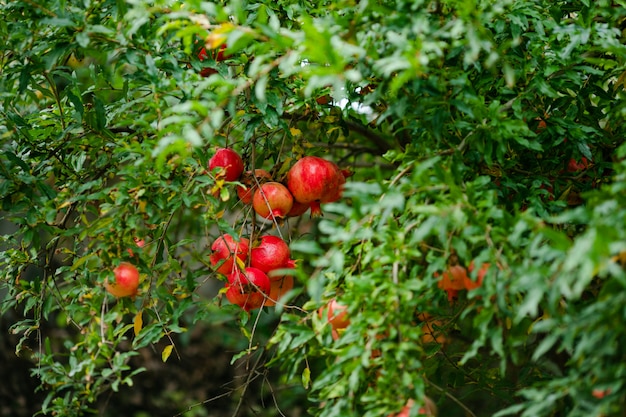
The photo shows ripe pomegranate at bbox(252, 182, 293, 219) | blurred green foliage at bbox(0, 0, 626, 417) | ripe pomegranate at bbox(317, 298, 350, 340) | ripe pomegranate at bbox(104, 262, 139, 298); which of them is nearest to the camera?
blurred green foliage at bbox(0, 0, 626, 417)

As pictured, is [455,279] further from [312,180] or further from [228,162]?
[228,162]

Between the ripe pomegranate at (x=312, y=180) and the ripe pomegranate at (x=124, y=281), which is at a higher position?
the ripe pomegranate at (x=312, y=180)

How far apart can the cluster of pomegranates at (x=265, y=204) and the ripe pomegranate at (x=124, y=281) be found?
7.4 inches

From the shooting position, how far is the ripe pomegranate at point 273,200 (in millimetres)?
1569

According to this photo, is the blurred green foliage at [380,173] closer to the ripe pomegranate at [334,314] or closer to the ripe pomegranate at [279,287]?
the ripe pomegranate at [334,314]

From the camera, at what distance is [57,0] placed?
4.11 feet

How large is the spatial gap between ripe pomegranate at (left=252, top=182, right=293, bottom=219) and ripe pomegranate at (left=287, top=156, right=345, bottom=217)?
0.09ft

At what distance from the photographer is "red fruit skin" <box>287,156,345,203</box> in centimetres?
156

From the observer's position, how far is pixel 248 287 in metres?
1.50

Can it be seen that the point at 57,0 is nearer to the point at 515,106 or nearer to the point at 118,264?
the point at 118,264

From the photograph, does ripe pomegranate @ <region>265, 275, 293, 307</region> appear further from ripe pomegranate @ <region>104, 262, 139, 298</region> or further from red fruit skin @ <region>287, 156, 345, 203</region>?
ripe pomegranate @ <region>104, 262, 139, 298</region>

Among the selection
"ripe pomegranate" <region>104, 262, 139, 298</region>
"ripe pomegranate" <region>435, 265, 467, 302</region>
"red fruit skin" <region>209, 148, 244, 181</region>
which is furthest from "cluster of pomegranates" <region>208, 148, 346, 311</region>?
"ripe pomegranate" <region>435, 265, 467, 302</region>

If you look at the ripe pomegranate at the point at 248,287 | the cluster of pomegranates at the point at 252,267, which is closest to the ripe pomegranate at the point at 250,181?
the cluster of pomegranates at the point at 252,267

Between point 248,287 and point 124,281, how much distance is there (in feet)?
0.90
